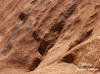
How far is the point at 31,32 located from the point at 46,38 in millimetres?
1455

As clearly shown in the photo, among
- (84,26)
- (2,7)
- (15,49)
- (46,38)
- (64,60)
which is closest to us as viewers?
(64,60)

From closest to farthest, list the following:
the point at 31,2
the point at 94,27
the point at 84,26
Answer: the point at 94,27, the point at 84,26, the point at 31,2

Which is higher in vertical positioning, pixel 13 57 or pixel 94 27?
pixel 94 27

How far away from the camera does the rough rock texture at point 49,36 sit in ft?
22.2

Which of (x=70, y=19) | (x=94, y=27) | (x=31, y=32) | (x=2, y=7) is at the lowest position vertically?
(x=2, y=7)

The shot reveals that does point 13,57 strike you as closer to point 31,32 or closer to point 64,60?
point 31,32

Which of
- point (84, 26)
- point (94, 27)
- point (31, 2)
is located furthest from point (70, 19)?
point (31, 2)

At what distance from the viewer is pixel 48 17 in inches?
451

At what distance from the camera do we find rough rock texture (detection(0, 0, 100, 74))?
6762mm

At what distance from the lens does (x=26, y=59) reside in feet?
36.6

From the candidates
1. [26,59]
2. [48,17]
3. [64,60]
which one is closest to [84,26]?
[64,60]

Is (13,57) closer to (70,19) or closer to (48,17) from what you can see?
(48,17)

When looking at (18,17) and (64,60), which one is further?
(18,17)

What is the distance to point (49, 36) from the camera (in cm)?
A: 1074
